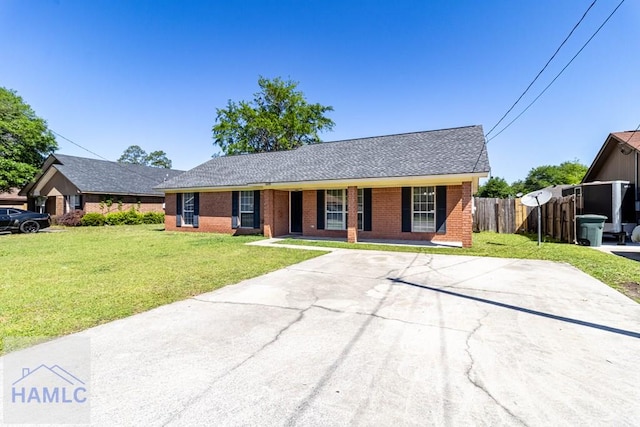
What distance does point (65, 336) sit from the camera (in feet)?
11.6

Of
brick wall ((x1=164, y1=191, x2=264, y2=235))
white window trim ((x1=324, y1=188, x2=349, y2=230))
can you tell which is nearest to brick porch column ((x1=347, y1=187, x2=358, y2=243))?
white window trim ((x1=324, y1=188, x2=349, y2=230))

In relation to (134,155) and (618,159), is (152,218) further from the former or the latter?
(134,155)

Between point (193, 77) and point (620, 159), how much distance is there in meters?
23.1

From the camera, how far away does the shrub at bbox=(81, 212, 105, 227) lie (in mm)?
21609

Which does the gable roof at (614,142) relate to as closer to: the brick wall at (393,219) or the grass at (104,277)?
the brick wall at (393,219)

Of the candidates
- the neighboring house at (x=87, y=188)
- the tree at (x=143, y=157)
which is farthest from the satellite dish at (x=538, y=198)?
the tree at (x=143, y=157)

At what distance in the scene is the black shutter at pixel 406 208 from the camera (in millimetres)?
12602

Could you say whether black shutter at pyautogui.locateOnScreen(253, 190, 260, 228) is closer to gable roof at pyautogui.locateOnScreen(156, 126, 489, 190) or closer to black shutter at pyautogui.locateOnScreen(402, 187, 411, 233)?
gable roof at pyautogui.locateOnScreen(156, 126, 489, 190)

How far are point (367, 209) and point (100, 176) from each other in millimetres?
23827

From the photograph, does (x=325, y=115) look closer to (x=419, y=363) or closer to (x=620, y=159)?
(x=620, y=159)

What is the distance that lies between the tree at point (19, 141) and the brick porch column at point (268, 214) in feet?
81.0

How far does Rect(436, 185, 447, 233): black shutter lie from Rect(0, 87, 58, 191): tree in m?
32.3

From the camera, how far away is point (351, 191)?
1227 cm

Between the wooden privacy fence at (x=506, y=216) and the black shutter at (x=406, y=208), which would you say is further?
the wooden privacy fence at (x=506, y=216)
